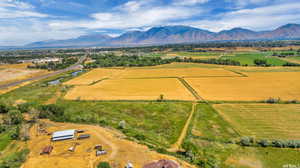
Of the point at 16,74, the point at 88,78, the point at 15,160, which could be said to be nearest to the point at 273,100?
the point at 15,160

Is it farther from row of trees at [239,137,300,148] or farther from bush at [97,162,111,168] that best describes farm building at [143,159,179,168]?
row of trees at [239,137,300,148]

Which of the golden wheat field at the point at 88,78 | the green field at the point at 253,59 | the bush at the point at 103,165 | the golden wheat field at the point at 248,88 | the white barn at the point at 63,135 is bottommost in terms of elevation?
the bush at the point at 103,165

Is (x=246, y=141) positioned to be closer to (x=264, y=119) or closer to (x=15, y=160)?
(x=264, y=119)

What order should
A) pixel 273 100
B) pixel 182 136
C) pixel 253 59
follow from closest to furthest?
pixel 182 136 → pixel 273 100 → pixel 253 59

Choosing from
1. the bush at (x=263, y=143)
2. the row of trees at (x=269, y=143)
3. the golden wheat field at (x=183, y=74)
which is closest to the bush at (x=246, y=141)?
the row of trees at (x=269, y=143)

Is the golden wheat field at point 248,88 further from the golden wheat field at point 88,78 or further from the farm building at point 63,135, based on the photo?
the golden wheat field at point 88,78
